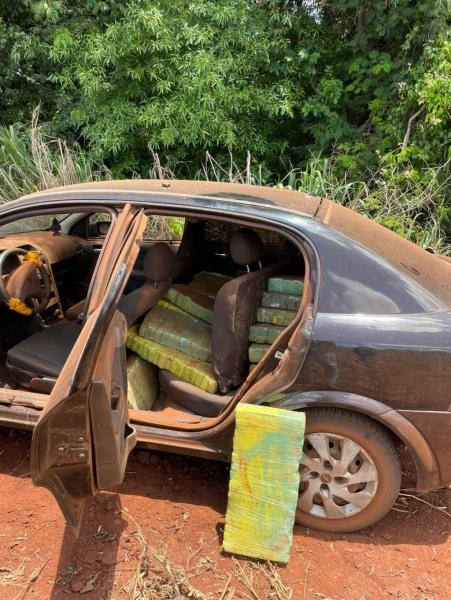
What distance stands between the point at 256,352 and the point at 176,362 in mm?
498

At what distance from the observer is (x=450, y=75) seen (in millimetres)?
5492

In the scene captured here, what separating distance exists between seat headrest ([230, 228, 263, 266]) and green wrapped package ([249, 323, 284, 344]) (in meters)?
0.39

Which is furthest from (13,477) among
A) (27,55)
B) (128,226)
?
(27,55)

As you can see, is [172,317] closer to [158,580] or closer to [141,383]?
[141,383]

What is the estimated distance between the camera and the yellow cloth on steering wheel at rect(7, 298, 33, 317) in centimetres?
288

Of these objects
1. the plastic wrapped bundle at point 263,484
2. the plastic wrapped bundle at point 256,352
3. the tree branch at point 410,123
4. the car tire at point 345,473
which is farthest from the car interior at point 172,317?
the tree branch at point 410,123

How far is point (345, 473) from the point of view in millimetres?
2299

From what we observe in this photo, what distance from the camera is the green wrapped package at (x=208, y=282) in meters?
3.32

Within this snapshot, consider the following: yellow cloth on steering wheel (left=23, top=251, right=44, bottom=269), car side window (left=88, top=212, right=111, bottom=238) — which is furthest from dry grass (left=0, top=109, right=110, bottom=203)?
yellow cloth on steering wheel (left=23, top=251, right=44, bottom=269)

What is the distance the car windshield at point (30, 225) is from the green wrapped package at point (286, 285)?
1.55 m

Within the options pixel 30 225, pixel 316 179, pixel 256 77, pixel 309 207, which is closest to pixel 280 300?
pixel 309 207

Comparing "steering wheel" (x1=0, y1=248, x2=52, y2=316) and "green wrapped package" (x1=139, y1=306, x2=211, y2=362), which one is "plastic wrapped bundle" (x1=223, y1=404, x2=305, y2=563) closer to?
"green wrapped package" (x1=139, y1=306, x2=211, y2=362)

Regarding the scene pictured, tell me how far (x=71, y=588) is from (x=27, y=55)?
7.78 m

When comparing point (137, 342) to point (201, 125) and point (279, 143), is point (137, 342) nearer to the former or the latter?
point (201, 125)
